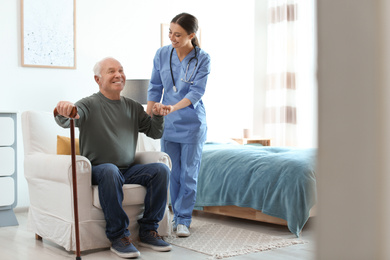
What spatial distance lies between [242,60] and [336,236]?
5948 mm

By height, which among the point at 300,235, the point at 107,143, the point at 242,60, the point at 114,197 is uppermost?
the point at 242,60

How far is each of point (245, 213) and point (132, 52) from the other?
226 centimetres

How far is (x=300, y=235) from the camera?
3.14 m

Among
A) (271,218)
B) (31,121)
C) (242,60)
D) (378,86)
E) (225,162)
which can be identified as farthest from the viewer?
(242,60)

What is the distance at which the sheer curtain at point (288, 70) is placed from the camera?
5926 millimetres

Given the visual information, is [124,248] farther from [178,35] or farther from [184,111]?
[178,35]

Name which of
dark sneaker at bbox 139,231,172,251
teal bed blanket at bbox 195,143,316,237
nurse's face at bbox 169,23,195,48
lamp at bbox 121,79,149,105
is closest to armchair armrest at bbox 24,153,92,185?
dark sneaker at bbox 139,231,172,251

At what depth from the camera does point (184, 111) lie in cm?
317

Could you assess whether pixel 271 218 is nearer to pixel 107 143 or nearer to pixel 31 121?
pixel 107 143

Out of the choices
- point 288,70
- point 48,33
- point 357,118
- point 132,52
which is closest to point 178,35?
point 48,33

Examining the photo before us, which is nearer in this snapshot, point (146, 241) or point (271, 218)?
point (146, 241)

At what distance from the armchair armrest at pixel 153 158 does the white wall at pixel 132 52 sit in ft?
5.12

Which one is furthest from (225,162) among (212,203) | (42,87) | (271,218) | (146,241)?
(42,87)

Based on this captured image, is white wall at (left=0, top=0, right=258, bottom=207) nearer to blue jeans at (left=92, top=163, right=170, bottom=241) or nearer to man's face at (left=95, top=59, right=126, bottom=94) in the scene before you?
man's face at (left=95, top=59, right=126, bottom=94)
